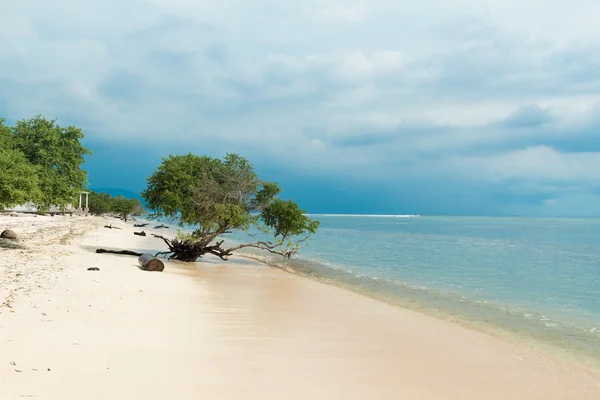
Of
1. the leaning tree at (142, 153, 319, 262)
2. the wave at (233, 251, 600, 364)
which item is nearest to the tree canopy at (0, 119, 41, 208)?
the leaning tree at (142, 153, 319, 262)

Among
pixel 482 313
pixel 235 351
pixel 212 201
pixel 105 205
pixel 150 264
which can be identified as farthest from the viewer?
pixel 105 205

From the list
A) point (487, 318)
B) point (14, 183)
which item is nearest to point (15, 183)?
point (14, 183)

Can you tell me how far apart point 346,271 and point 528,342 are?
1747cm

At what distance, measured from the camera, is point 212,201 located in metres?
28.9

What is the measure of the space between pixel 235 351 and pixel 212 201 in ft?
65.9

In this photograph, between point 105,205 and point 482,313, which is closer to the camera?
point 482,313

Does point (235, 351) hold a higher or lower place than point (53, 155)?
lower

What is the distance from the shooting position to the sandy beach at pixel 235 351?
24.1 ft

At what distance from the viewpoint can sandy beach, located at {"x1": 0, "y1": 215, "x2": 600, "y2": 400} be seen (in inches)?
289

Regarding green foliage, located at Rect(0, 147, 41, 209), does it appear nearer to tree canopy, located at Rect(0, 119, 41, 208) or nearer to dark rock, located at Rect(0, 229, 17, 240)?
tree canopy, located at Rect(0, 119, 41, 208)

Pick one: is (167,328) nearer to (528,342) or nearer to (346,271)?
(528,342)

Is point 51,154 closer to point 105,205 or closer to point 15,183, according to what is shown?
point 15,183

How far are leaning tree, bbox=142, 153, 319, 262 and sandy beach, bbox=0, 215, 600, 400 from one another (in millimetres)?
12543

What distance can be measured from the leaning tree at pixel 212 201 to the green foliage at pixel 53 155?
182 inches
